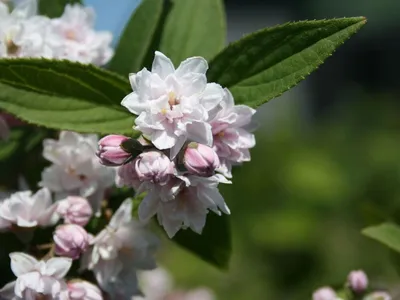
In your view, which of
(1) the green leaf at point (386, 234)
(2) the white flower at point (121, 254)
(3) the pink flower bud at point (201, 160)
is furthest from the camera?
(1) the green leaf at point (386, 234)

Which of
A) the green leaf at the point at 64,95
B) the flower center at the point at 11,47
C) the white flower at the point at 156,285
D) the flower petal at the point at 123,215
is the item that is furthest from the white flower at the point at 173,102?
the white flower at the point at 156,285

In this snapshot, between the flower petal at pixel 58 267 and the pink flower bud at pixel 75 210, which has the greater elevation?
the pink flower bud at pixel 75 210

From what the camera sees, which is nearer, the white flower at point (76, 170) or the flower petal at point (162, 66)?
the flower petal at point (162, 66)

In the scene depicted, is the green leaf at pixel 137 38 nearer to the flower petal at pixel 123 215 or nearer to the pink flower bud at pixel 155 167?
the flower petal at pixel 123 215

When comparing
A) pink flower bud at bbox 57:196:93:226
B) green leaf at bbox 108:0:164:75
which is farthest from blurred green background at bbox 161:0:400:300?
pink flower bud at bbox 57:196:93:226

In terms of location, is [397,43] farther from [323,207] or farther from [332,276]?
[332,276]

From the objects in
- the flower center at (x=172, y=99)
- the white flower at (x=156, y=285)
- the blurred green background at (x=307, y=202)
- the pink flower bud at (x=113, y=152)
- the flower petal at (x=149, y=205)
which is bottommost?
the blurred green background at (x=307, y=202)

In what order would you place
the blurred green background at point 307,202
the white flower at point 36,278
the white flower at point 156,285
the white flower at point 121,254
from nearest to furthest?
the white flower at point 36,278 < the white flower at point 121,254 < the white flower at point 156,285 < the blurred green background at point 307,202
